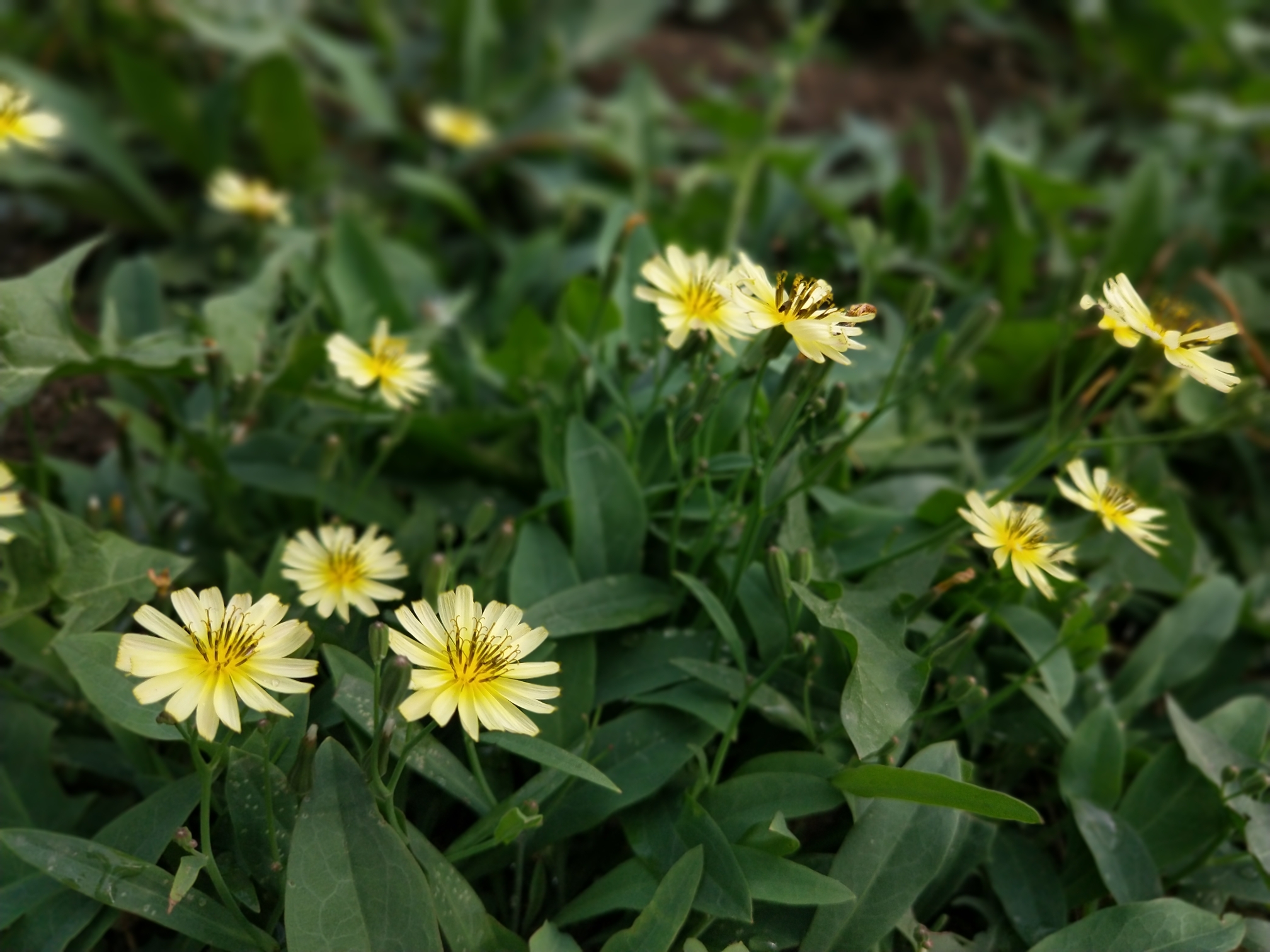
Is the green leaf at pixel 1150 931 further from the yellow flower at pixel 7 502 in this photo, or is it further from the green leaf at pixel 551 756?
the yellow flower at pixel 7 502

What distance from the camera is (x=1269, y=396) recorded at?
1.82 meters

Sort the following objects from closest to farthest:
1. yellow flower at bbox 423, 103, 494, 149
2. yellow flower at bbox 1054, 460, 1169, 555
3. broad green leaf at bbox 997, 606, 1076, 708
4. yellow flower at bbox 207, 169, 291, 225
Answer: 1. yellow flower at bbox 1054, 460, 1169, 555
2. broad green leaf at bbox 997, 606, 1076, 708
3. yellow flower at bbox 207, 169, 291, 225
4. yellow flower at bbox 423, 103, 494, 149

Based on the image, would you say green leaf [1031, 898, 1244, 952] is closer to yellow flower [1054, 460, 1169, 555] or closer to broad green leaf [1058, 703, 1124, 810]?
broad green leaf [1058, 703, 1124, 810]

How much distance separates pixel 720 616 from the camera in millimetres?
1544

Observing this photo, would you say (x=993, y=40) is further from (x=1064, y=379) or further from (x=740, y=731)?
(x=740, y=731)

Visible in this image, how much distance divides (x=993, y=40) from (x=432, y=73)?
6.77 ft

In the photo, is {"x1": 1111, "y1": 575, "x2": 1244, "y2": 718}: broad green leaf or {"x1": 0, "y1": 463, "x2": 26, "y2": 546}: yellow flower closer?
{"x1": 0, "y1": 463, "x2": 26, "y2": 546}: yellow flower

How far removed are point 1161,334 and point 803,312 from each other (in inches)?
18.5

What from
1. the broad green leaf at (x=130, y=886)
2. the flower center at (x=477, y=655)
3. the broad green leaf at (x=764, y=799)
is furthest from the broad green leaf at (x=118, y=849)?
the broad green leaf at (x=764, y=799)

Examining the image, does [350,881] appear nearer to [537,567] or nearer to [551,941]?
[551,941]

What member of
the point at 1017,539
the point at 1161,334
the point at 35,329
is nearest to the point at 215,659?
the point at 35,329

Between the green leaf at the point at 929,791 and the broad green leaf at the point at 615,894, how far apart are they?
0.28m

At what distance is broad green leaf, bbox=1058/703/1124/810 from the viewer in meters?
1.64

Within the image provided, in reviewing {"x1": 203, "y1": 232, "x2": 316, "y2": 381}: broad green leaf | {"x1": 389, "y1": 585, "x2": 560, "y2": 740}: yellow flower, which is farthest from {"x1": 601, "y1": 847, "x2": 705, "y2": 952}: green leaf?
{"x1": 203, "y1": 232, "x2": 316, "y2": 381}: broad green leaf
